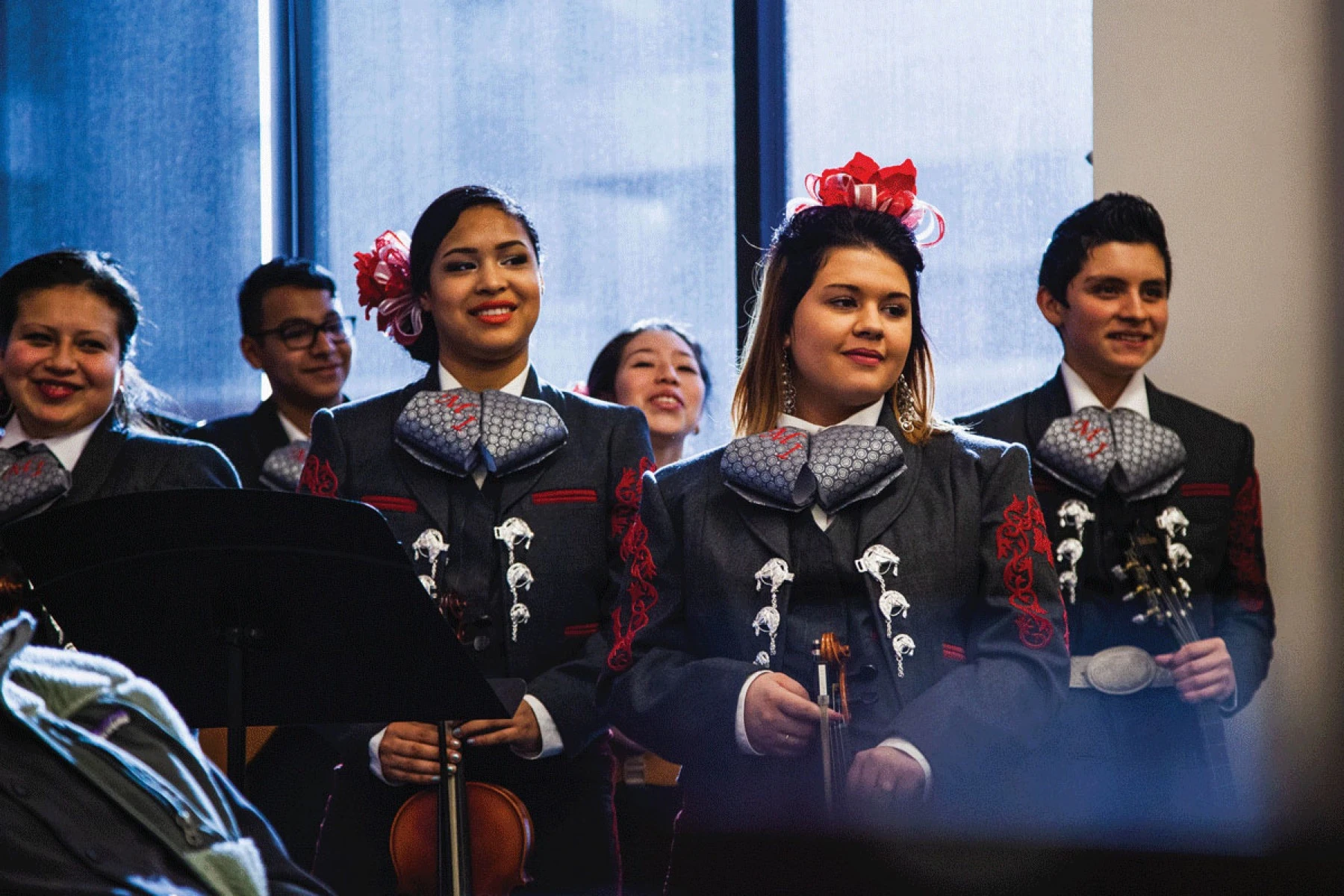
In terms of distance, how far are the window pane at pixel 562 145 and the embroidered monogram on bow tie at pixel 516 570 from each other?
1846 mm

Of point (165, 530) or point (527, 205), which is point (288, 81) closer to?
point (527, 205)

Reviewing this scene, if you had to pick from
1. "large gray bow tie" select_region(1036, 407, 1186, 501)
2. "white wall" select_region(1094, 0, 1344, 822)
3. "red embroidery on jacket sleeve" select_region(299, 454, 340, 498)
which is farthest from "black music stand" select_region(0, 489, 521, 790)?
"white wall" select_region(1094, 0, 1344, 822)

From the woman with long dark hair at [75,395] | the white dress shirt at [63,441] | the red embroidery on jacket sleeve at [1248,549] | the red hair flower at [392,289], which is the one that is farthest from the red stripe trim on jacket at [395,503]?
the red embroidery on jacket sleeve at [1248,549]

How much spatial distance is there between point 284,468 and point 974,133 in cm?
214

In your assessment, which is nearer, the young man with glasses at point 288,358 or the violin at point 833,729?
the violin at point 833,729

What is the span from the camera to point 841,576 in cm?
234

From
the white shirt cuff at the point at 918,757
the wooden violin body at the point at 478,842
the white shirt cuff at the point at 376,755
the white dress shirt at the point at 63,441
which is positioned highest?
the white dress shirt at the point at 63,441

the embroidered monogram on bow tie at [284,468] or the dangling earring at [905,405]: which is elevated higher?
the dangling earring at [905,405]

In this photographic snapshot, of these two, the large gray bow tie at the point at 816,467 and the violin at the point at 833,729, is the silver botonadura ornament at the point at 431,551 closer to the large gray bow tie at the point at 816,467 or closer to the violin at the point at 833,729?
the large gray bow tie at the point at 816,467

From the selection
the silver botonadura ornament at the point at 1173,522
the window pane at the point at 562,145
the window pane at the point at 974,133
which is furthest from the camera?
the window pane at the point at 562,145

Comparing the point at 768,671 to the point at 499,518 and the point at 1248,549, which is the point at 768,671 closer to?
the point at 499,518

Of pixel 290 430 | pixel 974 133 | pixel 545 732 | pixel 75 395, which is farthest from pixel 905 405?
pixel 974 133

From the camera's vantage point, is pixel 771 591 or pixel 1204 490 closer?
pixel 771 591

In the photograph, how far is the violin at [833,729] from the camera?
2102 millimetres
